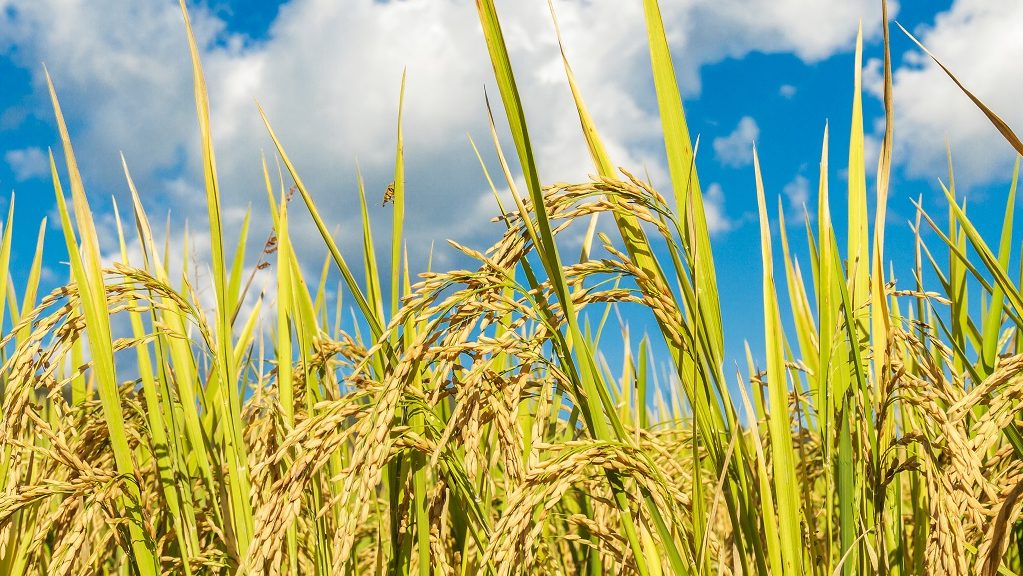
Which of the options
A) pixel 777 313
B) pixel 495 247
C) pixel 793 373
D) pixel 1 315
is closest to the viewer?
pixel 495 247

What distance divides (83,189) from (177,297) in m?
0.27

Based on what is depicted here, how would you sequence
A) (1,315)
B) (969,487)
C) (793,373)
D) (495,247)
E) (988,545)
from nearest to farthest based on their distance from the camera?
1. (988,545)
2. (969,487)
3. (495,247)
4. (793,373)
5. (1,315)

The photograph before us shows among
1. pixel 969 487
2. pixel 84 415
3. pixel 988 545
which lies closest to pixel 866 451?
pixel 969 487

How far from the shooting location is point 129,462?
1.48 meters

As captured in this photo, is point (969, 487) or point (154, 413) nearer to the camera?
point (969, 487)

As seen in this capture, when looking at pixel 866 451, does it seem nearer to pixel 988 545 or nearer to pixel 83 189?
pixel 988 545

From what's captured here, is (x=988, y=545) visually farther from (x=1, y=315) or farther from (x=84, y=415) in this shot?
(x=1, y=315)

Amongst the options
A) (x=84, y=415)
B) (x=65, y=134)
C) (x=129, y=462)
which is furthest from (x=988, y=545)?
(x=84, y=415)

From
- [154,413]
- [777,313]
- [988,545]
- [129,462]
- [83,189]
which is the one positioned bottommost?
[988,545]

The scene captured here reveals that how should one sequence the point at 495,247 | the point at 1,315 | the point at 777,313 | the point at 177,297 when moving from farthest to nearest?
the point at 1,315, the point at 177,297, the point at 777,313, the point at 495,247

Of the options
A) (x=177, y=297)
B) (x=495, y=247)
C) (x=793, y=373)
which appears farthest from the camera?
(x=793, y=373)

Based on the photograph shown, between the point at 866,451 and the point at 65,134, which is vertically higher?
the point at 65,134

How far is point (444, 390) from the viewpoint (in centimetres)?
148

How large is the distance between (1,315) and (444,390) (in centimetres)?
183
